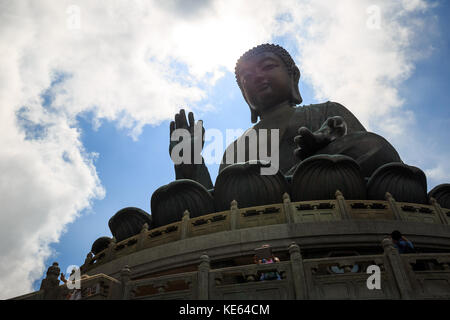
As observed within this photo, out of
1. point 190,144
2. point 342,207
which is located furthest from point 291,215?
point 190,144

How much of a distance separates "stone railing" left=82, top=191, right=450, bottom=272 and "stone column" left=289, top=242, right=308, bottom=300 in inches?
93.3

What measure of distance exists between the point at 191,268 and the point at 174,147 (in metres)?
3.70

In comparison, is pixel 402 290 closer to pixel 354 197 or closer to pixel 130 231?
pixel 354 197

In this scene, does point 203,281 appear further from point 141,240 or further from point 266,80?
point 266,80

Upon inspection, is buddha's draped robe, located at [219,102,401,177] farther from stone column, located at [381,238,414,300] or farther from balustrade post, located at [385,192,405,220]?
stone column, located at [381,238,414,300]

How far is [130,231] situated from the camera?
27.7 feet

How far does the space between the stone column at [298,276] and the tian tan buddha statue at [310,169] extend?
3416 millimetres

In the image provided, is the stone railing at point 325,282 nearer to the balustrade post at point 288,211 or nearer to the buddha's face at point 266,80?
the balustrade post at point 288,211

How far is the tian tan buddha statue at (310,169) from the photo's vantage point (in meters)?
7.59

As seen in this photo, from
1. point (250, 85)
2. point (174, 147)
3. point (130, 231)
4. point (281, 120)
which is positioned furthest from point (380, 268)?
point (250, 85)

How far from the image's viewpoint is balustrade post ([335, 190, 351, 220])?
21.6ft

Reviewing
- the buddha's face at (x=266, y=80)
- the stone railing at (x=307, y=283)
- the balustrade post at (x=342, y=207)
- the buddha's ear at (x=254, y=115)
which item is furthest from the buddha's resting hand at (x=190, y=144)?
the stone railing at (x=307, y=283)
